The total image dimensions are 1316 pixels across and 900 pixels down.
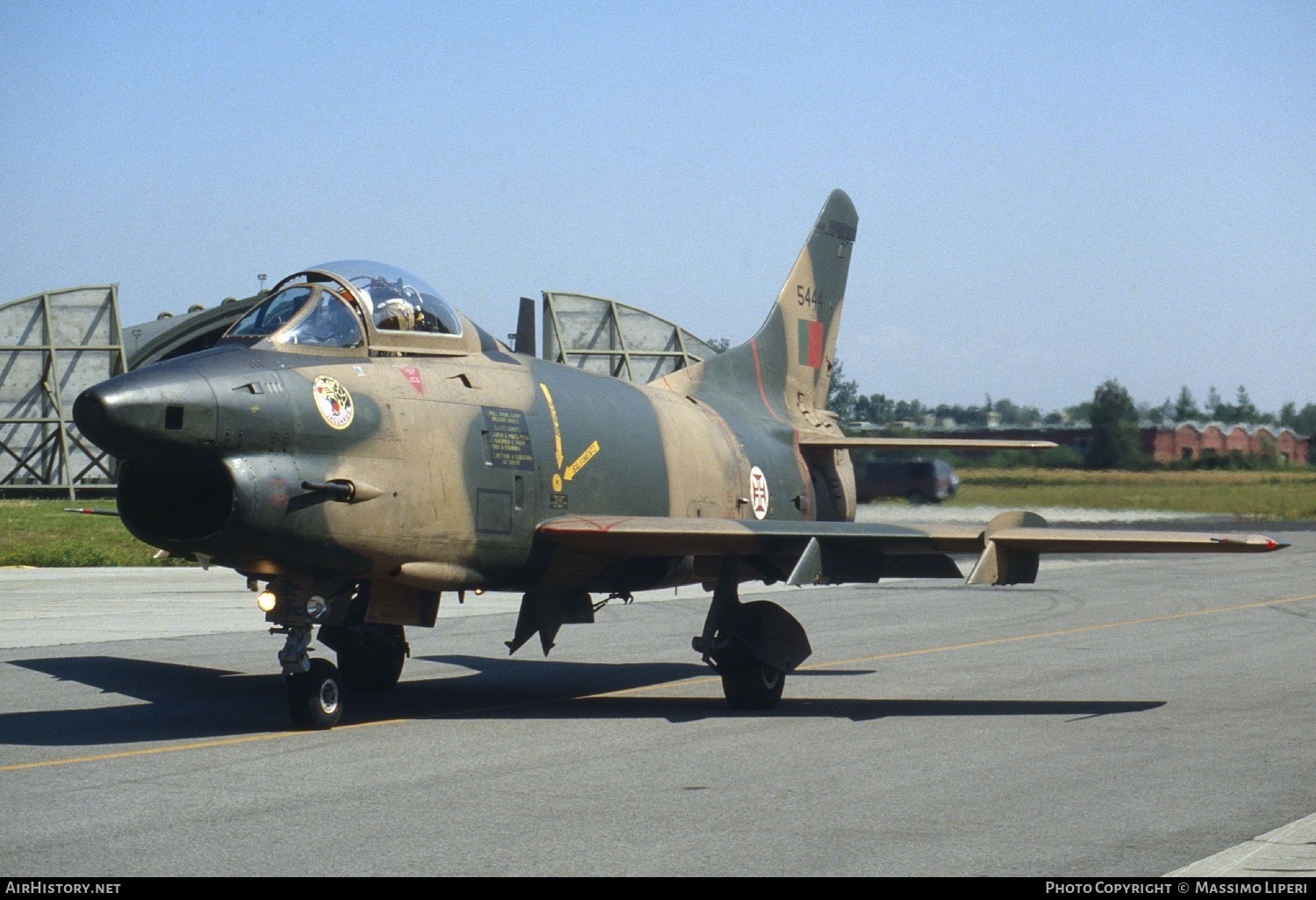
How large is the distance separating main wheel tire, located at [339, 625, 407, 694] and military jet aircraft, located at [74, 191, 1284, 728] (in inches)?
0.7

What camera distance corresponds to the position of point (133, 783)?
28.6 ft

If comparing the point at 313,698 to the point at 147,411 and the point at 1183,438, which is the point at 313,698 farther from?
the point at 1183,438

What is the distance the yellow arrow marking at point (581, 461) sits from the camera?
12516 millimetres

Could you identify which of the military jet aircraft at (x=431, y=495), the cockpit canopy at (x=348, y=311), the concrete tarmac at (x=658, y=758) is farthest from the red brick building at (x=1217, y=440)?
the cockpit canopy at (x=348, y=311)

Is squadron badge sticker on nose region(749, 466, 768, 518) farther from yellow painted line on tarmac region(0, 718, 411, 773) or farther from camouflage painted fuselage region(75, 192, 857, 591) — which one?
yellow painted line on tarmac region(0, 718, 411, 773)

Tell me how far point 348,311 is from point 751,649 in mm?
4301

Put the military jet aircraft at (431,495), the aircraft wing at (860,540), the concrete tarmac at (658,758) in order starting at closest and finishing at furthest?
the concrete tarmac at (658,758) < the military jet aircraft at (431,495) < the aircraft wing at (860,540)

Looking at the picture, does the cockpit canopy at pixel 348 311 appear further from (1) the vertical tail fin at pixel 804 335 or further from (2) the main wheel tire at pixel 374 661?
(1) the vertical tail fin at pixel 804 335

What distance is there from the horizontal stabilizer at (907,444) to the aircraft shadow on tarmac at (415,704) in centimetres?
260

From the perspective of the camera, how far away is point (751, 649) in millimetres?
12438

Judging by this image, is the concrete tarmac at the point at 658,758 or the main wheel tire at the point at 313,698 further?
the main wheel tire at the point at 313,698

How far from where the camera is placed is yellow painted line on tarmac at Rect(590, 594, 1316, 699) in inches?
559

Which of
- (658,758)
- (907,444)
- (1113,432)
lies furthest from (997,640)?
(1113,432)
